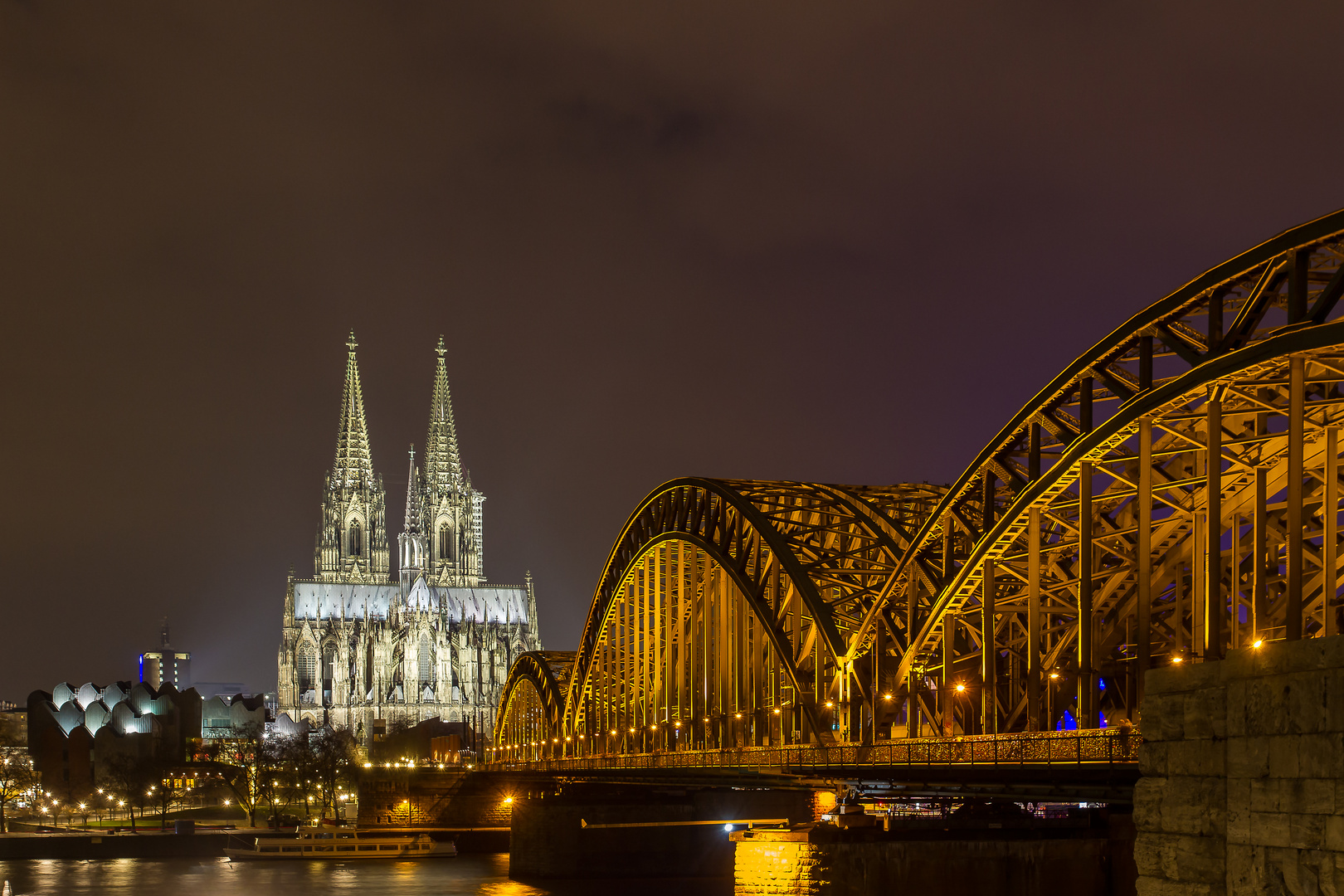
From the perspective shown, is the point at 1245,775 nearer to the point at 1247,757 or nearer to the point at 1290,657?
the point at 1247,757

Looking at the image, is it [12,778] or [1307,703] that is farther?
[12,778]

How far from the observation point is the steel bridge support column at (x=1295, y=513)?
24609mm

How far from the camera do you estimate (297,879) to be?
97812mm

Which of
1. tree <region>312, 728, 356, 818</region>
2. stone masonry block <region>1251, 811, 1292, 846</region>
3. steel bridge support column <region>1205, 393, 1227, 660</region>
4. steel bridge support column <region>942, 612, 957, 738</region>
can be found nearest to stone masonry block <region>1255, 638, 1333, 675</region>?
stone masonry block <region>1251, 811, 1292, 846</region>

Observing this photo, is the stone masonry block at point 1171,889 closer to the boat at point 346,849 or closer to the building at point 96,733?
the boat at point 346,849

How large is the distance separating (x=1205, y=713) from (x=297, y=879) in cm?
8440

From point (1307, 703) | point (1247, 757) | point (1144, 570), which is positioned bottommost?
point (1247, 757)

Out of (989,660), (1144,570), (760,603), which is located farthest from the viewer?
(760,603)

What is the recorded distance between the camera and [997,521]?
1512 inches

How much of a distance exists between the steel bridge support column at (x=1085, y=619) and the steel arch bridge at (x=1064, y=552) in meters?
0.05

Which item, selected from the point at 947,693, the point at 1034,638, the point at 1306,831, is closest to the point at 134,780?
the point at 947,693

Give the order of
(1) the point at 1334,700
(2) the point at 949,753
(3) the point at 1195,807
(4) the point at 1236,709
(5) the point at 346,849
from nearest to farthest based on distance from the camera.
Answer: (1) the point at 1334,700 → (4) the point at 1236,709 → (3) the point at 1195,807 → (2) the point at 949,753 → (5) the point at 346,849

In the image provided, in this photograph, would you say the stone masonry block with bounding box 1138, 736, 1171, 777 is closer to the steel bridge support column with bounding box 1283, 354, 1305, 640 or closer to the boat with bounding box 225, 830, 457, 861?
the steel bridge support column with bounding box 1283, 354, 1305, 640

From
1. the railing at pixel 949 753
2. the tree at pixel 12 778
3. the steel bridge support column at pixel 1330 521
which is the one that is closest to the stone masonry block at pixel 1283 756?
the railing at pixel 949 753
